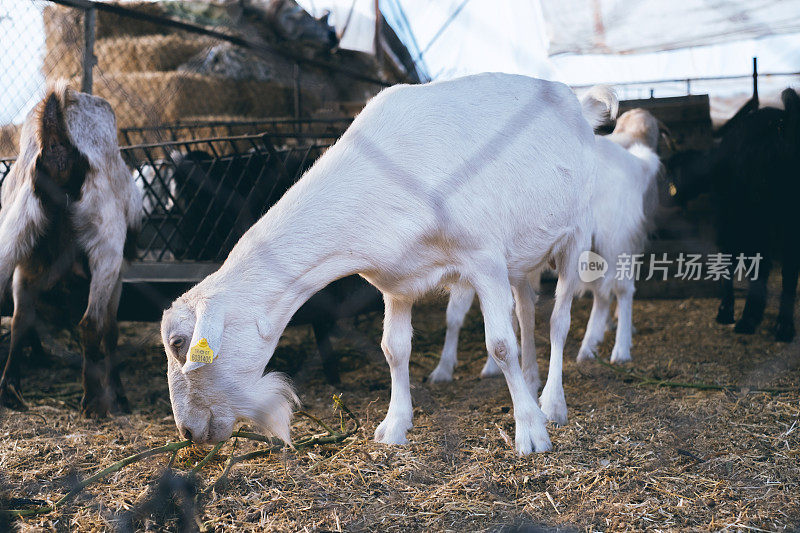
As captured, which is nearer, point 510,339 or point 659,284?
point 510,339

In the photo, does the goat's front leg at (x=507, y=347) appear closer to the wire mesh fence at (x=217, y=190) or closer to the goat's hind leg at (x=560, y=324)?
the goat's hind leg at (x=560, y=324)

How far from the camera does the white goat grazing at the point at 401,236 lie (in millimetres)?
2277

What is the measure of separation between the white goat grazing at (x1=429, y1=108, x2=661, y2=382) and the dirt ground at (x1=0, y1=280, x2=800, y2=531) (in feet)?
1.31

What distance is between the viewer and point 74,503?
2.23 m

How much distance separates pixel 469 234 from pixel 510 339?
1.48ft

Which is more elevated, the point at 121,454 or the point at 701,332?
the point at 701,332

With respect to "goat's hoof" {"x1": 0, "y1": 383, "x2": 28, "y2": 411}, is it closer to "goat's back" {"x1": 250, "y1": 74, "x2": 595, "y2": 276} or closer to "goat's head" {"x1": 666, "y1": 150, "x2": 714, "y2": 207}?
"goat's back" {"x1": 250, "y1": 74, "x2": 595, "y2": 276}

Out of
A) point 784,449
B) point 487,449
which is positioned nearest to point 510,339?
point 487,449

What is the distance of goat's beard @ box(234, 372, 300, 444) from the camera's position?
7.70ft

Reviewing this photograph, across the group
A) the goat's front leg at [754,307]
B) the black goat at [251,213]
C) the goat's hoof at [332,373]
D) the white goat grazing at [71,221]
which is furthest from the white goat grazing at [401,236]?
the goat's front leg at [754,307]

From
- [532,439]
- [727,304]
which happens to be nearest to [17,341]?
[532,439]

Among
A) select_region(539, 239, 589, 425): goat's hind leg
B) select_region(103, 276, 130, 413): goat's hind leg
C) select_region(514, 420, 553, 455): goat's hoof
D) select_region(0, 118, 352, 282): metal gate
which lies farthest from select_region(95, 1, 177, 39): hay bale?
select_region(514, 420, 553, 455): goat's hoof

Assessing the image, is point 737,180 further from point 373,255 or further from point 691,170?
point 373,255

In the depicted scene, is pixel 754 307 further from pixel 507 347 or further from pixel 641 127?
pixel 507 347
